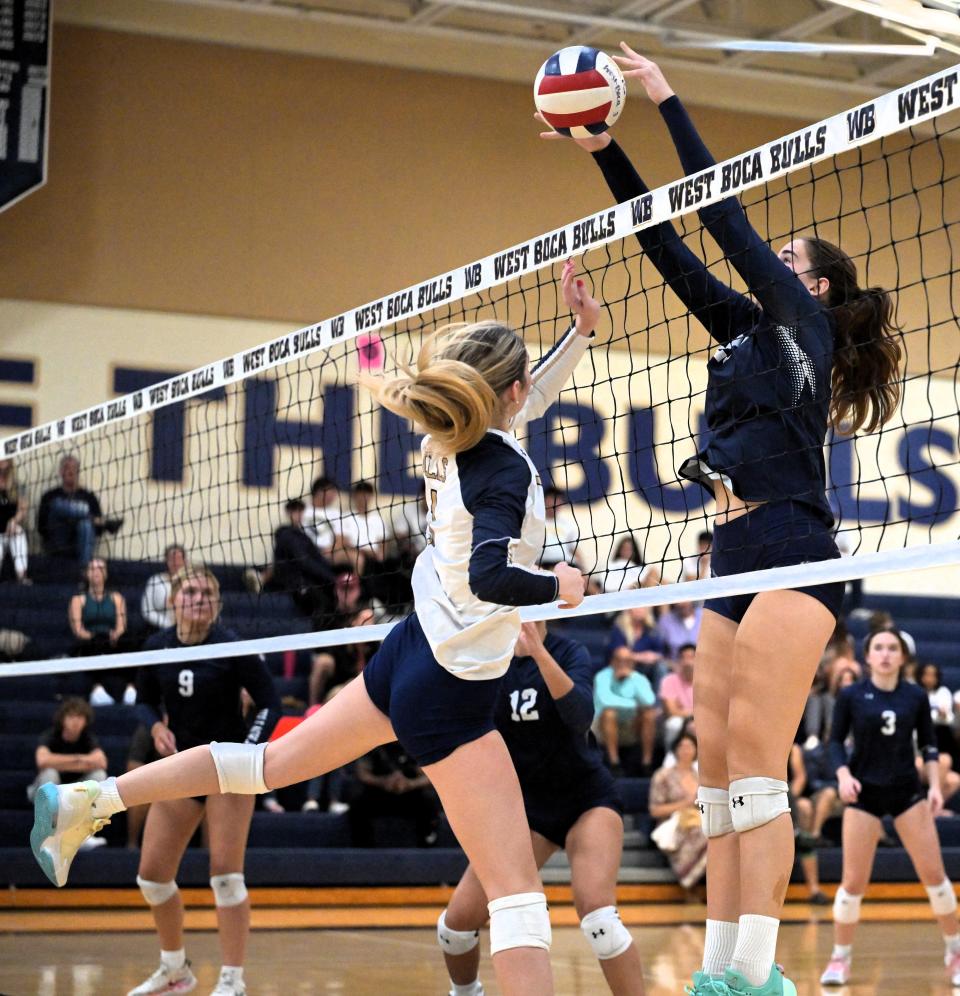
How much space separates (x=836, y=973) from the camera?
7.95 metres

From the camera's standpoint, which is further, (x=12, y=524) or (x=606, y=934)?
(x=12, y=524)

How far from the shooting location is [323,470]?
50.2 ft

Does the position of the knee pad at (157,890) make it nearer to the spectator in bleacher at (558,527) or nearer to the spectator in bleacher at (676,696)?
the spectator in bleacher at (676,696)

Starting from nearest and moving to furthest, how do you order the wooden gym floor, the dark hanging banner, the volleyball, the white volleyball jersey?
the white volleyball jersey, the volleyball, the wooden gym floor, the dark hanging banner

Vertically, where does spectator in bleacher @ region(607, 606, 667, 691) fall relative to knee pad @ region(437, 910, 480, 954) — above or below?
above

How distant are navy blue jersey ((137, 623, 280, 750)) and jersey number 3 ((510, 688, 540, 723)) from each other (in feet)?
4.72

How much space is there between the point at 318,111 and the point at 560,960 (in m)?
10.3

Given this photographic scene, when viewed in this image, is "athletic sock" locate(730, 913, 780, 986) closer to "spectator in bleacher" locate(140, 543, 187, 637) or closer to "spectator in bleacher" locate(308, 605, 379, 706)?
"spectator in bleacher" locate(140, 543, 187, 637)

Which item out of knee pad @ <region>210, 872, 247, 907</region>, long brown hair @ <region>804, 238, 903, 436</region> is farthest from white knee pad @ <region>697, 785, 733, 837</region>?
knee pad @ <region>210, 872, 247, 907</region>

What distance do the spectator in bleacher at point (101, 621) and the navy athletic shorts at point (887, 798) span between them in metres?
5.22

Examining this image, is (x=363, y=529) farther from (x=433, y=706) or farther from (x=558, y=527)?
(x=433, y=706)

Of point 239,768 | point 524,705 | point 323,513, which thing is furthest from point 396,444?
point 239,768

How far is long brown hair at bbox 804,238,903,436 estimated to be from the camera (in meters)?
4.29

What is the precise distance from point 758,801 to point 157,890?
356 centimetres
